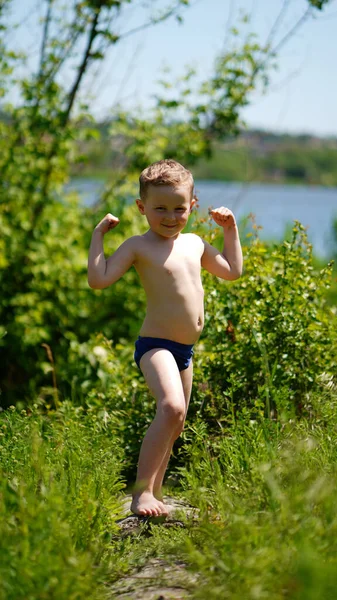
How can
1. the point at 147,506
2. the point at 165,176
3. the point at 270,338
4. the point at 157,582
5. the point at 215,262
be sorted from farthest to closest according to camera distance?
the point at 270,338
the point at 215,262
the point at 165,176
the point at 147,506
the point at 157,582

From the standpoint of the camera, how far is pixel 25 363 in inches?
239

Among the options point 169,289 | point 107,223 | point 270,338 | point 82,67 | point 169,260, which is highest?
point 82,67

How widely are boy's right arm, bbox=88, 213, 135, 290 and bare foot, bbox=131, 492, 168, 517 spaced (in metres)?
0.85

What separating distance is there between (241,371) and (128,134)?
11.6ft

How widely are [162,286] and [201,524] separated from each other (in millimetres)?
1065

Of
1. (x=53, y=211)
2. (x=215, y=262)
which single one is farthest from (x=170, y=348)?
(x=53, y=211)

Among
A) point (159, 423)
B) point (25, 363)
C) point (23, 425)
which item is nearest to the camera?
point (159, 423)

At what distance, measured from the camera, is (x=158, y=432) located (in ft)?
9.77

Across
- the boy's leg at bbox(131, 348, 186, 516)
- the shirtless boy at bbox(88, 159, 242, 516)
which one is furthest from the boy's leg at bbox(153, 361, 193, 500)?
the boy's leg at bbox(131, 348, 186, 516)

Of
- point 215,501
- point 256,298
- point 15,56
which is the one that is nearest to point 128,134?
point 15,56

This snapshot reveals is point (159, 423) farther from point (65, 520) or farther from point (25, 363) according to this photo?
point (25, 363)

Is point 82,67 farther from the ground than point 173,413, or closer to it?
farther from the ground

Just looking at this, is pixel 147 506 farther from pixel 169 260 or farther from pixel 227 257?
pixel 227 257

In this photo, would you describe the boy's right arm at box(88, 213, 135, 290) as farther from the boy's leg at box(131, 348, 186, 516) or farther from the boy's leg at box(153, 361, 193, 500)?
the boy's leg at box(153, 361, 193, 500)
